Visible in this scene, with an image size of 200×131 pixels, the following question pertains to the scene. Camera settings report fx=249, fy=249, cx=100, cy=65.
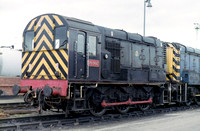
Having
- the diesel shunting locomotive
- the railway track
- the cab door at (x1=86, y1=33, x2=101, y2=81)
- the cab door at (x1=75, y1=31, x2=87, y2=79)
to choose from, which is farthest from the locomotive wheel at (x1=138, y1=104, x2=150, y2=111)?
the cab door at (x1=75, y1=31, x2=87, y2=79)

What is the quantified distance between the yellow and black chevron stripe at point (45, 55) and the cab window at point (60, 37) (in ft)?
0.48

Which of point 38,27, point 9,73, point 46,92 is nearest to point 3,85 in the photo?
point 9,73

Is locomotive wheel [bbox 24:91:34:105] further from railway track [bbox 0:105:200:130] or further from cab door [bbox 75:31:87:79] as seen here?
cab door [bbox 75:31:87:79]

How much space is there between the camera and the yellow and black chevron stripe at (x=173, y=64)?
14.9m

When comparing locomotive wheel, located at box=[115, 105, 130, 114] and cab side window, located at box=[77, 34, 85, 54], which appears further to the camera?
locomotive wheel, located at box=[115, 105, 130, 114]

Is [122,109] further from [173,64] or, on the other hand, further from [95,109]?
[173,64]

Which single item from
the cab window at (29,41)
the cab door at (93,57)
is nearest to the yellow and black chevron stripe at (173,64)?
the cab door at (93,57)

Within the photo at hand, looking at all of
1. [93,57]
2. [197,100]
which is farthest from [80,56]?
[197,100]

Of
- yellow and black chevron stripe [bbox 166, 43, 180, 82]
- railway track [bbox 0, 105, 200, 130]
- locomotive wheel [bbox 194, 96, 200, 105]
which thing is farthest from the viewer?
locomotive wheel [bbox 194, 96, 200, 105]

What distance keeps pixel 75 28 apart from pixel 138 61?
4.46 m

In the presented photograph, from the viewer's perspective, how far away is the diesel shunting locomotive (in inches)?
351

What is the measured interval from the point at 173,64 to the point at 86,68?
7.53 m

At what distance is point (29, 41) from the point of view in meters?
10.3

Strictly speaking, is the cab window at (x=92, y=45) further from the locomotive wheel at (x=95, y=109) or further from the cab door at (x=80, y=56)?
the locomotive wheel at (x=95, y=109)
